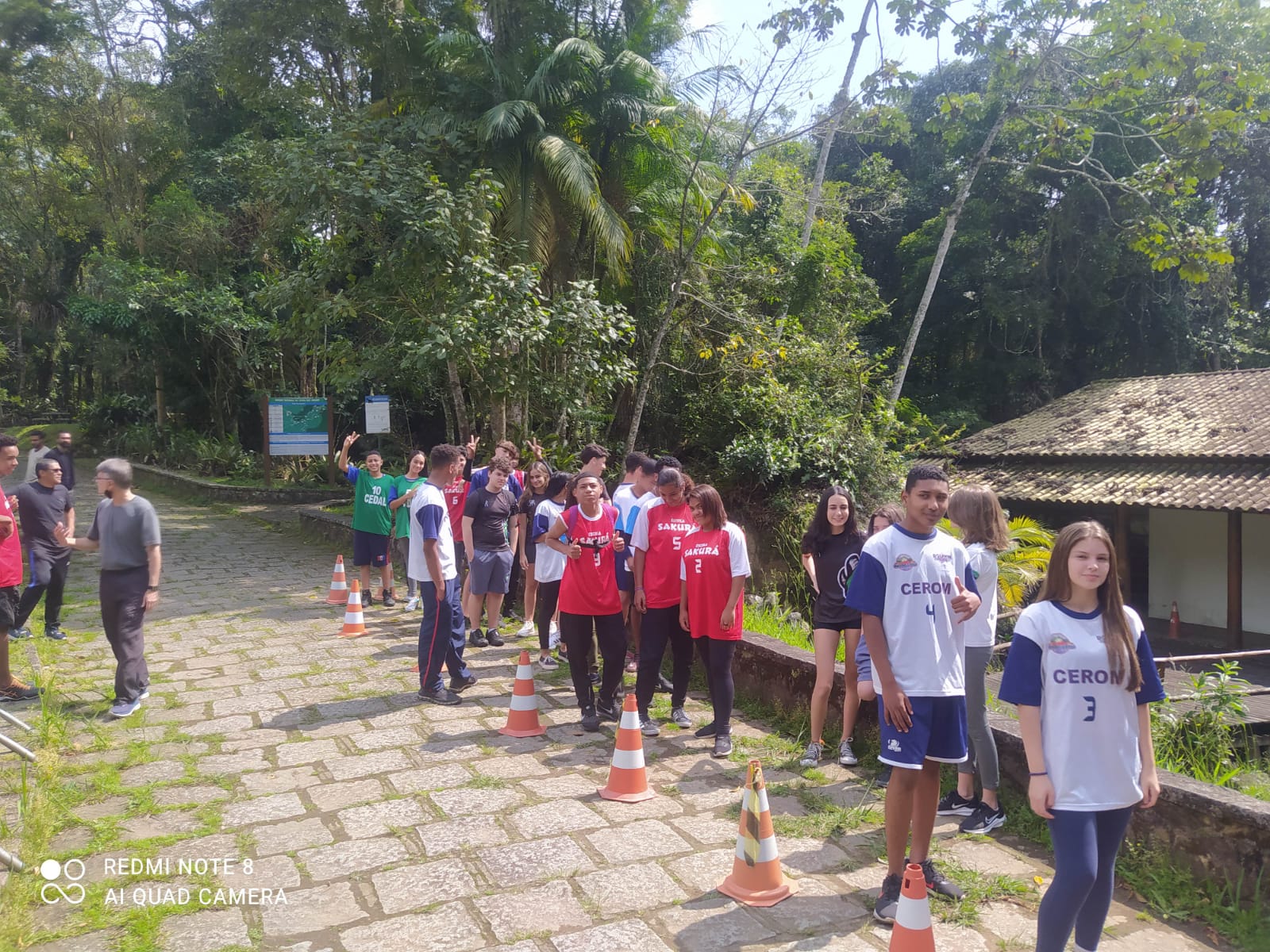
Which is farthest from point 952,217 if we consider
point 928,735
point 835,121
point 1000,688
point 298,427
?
point 1000,688

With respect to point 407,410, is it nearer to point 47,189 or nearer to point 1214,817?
point 47,189

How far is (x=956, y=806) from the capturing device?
4754 millimetres

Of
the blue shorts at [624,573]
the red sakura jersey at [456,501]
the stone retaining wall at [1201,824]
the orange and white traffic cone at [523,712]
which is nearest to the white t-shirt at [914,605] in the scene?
the stone retaining wall at [1201,824]

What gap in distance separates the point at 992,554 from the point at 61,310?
39.3 metres

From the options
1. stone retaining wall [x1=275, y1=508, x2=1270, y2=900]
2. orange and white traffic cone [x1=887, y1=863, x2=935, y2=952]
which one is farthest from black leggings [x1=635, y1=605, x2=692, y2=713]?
orange and white traffic cone [x1=887, y1=863, x2=935, y2=952]

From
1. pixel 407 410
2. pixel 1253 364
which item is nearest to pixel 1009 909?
pixel 407 410

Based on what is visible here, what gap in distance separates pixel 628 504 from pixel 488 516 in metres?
1.43

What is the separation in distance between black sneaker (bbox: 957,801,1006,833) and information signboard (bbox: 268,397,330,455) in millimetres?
16490

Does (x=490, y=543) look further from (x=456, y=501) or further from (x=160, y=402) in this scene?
(x=160, y=402)

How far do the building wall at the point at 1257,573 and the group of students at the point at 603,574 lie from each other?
13.3m

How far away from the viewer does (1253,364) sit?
25.0 m

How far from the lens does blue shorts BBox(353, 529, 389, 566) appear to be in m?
9.59

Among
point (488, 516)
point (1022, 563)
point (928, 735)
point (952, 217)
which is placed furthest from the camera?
point (952, 217)

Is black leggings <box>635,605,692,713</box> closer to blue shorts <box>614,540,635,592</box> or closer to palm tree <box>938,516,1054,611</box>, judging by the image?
blue shorts <box>614,540,635,592</box>
